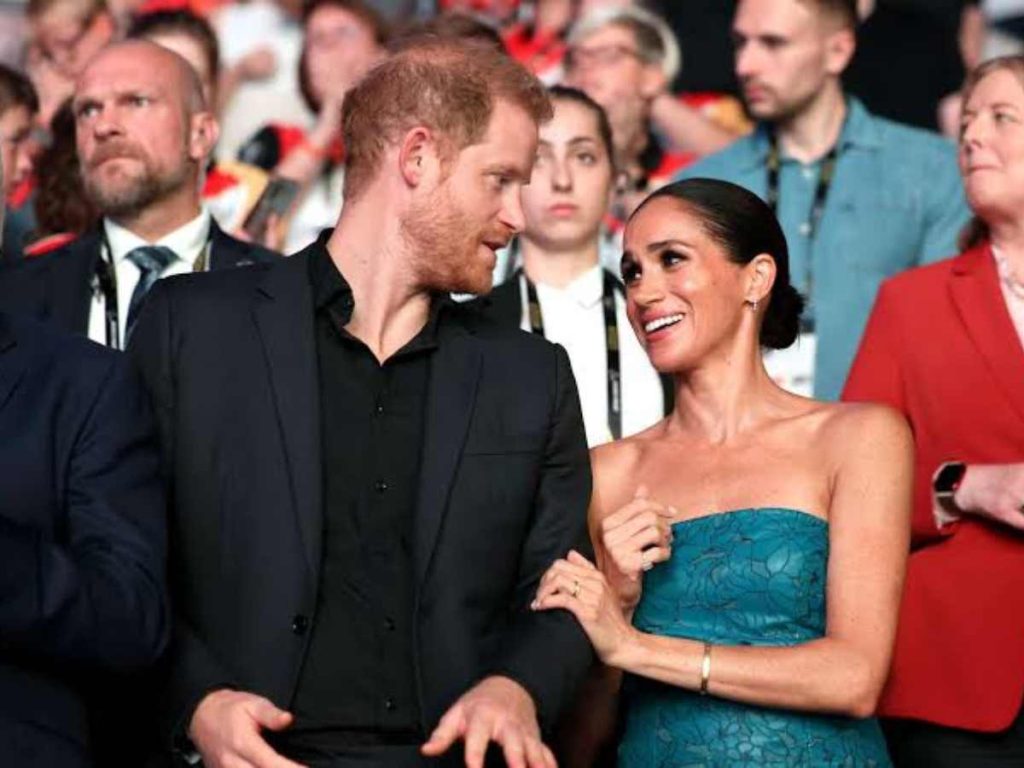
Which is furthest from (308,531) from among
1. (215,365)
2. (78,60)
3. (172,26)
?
(78,60)

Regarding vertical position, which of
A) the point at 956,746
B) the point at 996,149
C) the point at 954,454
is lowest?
the point at 956,746

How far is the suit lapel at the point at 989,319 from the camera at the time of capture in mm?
4910

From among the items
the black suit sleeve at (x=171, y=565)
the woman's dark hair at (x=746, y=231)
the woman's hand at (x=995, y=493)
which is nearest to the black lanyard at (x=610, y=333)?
the woman's dark hair at (x=746, y=231)

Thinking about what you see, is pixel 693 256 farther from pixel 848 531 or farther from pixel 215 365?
pixel 215 365

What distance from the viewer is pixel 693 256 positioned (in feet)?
14.8

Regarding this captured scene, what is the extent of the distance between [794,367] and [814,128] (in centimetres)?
93

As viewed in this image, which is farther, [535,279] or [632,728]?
[535,279]

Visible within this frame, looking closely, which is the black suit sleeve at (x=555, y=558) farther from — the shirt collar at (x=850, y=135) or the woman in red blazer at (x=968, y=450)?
the shirt collar at (x=850, y=135)

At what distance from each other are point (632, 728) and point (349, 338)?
0.89m

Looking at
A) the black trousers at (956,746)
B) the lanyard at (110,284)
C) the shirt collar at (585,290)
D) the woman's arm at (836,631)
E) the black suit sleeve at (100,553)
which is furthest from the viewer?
the shirt collar at (585,290)

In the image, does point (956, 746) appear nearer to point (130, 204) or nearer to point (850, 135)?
point (130, 204)

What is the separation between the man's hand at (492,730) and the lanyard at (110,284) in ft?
5.48

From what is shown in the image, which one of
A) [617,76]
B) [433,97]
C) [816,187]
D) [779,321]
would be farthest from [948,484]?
[617,76]

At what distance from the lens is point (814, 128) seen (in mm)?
6574
